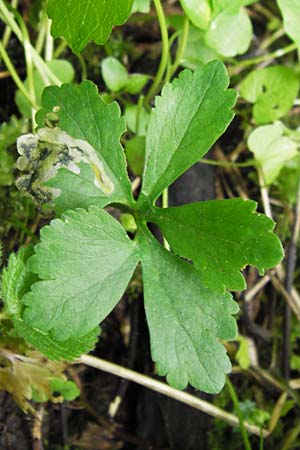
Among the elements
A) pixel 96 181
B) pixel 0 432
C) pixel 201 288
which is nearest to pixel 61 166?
pixel 96 181

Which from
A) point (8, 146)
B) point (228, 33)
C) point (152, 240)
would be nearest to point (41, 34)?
point (8, 146)

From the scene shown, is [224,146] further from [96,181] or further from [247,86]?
[96,181]

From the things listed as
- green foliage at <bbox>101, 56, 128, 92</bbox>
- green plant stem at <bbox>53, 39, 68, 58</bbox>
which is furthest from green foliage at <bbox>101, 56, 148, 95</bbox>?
green plant stem at <bbox>53, 39, 68, 58</bbox>

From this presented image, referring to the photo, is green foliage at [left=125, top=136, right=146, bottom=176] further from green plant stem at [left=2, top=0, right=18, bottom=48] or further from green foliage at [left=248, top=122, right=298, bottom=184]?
green plant stem at [left=2, top=0, right=18, bottom=48]

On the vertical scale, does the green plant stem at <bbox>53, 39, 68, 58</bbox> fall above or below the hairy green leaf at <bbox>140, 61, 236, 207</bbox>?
above

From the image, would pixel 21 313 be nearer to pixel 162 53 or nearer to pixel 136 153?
pixel 136 153

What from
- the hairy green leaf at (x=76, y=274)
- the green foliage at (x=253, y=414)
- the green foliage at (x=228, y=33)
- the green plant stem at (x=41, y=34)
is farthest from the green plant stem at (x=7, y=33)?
the green foliage at (x=253, y=414)
